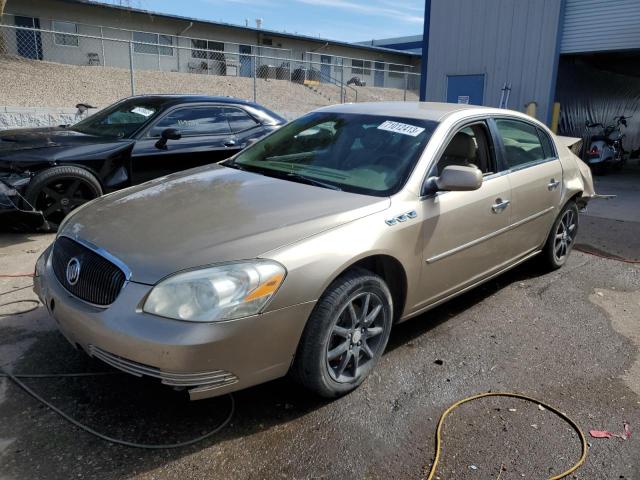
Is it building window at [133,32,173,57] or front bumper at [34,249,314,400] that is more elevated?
building window at [133,32,173,57]

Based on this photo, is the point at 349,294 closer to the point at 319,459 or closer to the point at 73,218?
the point at 319,459

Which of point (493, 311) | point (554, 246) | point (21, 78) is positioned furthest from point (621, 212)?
point (21, 78)

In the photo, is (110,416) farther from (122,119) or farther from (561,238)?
(122,119)

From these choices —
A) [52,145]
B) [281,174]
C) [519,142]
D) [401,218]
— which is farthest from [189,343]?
[52,145]

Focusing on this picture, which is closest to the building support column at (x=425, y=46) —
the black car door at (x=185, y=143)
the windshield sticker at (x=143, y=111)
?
the black car door at (x=185, y=143)

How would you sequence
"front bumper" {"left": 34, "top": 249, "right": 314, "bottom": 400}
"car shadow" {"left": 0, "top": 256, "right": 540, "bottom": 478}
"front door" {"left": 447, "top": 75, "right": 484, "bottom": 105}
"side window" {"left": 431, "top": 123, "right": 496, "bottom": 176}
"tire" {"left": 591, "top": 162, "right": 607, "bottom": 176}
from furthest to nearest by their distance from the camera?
"front door" {"left": 447, "top": 75, "right": 484, "bottom": 105} → "tire" {"left": 591, "top": 162, "right": 607, "bottom": 176} → "side window" {"left": 431, "top": 123, "right": 496, "bottom": 176} → "car shadow" {"left": 0, "top": 256, "right": 540, "bottom": 478} → "front bumper" {"left": 34, "top": 249, "right": 314, "bottom": 400}

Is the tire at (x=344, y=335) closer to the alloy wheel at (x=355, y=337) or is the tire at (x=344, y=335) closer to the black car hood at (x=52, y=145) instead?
the alloy wheel at (x=355, y=337)

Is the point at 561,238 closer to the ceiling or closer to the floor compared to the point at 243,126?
closer to the floor

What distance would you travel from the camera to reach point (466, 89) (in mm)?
15133

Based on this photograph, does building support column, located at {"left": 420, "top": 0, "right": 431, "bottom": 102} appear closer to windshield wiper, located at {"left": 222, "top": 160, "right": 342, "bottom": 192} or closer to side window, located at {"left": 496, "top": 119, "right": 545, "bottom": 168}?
side window, located at {"left": 496, "top": 119, "right": 545, "bottom": 168}

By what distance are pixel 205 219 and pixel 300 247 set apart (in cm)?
59

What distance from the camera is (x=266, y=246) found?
2.54 metres

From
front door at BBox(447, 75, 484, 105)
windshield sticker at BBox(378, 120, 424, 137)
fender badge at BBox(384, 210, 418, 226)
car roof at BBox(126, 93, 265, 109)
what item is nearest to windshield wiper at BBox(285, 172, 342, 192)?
fender badge at BBox(384, 210, 418, 226)

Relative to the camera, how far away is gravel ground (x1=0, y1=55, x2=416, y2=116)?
1808cm
